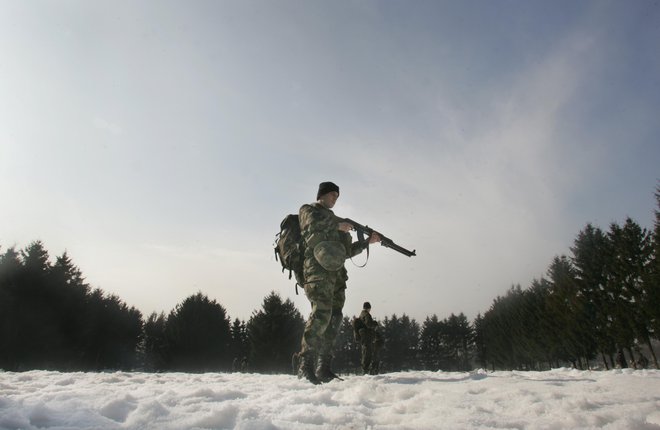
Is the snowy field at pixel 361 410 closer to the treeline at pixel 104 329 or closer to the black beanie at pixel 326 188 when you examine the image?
the black beanie at pixel 326 188

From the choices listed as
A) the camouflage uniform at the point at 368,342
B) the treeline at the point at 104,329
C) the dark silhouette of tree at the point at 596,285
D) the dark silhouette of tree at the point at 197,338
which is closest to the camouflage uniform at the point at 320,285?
the camouflage uniform at the point at 368,342

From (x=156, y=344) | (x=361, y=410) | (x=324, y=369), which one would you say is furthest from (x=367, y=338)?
(x=156, y=344)

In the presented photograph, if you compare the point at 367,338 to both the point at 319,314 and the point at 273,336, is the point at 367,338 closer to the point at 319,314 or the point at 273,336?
the point at 319,314

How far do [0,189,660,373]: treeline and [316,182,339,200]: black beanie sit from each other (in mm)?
26115

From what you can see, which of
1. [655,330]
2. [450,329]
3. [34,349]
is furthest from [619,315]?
[450,329]

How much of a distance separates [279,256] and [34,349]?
3604 centimetres

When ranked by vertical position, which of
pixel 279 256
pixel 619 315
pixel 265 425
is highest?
pixel 619 315

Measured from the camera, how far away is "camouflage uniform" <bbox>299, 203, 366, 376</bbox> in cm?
505

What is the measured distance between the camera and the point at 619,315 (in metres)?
28.9

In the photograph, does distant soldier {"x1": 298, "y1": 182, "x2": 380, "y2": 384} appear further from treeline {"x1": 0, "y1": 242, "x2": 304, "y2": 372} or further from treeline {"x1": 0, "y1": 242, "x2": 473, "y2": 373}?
treeline {"x1": 0, "y1": 242, "x2": 304, "y2": 372}

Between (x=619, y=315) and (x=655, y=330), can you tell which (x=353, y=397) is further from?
(x=619, y=315)

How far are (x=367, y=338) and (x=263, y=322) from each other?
3653cm

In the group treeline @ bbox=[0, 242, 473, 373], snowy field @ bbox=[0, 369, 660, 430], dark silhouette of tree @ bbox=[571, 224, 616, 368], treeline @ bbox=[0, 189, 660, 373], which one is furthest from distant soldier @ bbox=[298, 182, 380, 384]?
dark silhouette of tree @ bbox=[571, 224, 616, 368]

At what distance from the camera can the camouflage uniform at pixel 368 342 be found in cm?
1147
